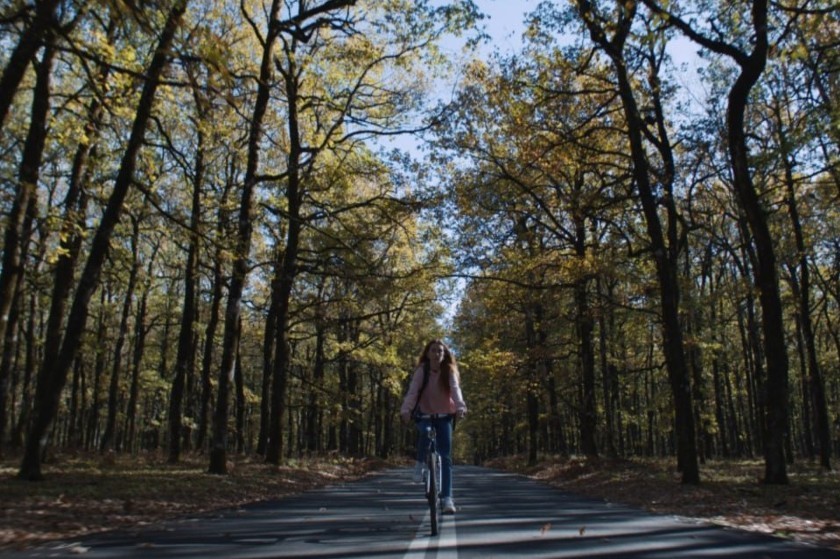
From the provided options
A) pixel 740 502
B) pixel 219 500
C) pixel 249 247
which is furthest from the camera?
pixel 249 247

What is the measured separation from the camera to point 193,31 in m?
4.72

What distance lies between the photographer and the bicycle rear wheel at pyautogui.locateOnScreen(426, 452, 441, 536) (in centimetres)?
660

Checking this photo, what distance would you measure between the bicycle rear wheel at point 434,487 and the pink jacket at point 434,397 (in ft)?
1.86

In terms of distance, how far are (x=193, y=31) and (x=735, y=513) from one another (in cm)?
952

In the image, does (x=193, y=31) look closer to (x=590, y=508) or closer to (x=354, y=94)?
(x=590, y=508)

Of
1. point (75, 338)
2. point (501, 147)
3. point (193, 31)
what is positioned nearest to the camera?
point (193, 31)

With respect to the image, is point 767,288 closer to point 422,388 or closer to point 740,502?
point 740,502

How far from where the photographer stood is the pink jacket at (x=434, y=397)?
762cm

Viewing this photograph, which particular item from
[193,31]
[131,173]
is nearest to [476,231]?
[131,173]

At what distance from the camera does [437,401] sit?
768cm

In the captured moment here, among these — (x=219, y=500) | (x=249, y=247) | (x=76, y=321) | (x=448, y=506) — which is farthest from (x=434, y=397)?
(x=249, y=247)

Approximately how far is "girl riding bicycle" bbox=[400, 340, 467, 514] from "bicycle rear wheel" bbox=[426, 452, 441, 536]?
0.43 feet

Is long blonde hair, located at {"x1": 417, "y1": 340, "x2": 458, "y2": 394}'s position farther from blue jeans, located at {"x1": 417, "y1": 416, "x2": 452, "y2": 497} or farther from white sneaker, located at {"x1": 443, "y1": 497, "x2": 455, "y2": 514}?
white sneaker, located at {"x1": 443, "y1": 497, "x2": 455, "y2": 514}

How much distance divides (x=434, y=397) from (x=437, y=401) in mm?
63
